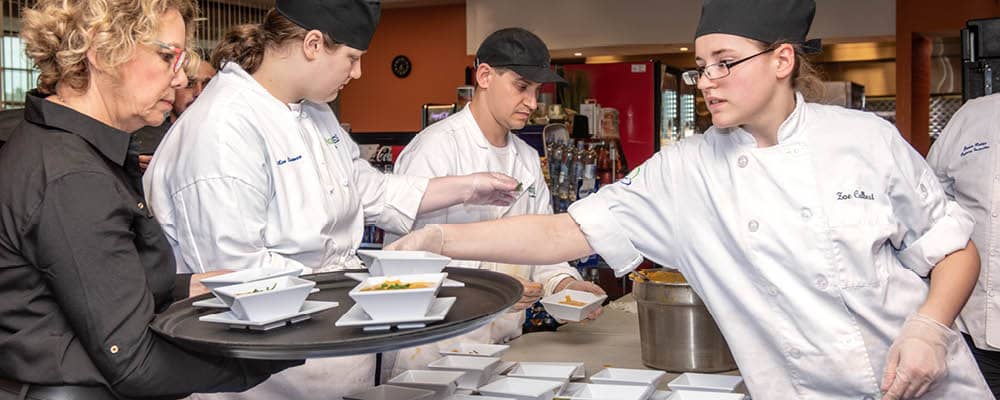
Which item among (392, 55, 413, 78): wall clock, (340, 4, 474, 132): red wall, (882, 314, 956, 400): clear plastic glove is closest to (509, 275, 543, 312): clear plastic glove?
(882, 314, 956, 400): clear plastic glove

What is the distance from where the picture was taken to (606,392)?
2068 mm

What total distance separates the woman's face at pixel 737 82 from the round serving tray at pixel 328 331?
0.58 m

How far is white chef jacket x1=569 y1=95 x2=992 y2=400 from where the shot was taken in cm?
186

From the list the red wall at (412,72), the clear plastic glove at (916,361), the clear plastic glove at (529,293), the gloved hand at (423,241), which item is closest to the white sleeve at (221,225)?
the gloved hand at (423,241)

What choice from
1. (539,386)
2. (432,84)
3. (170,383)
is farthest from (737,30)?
(432,84)

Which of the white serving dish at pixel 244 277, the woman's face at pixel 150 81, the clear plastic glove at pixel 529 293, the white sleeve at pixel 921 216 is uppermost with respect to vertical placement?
the woman's face at pixel 150 81

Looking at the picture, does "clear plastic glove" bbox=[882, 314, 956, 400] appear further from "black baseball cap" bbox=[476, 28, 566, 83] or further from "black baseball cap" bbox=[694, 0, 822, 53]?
"black baseball cap" bbox=[476, 28, 566, 83]

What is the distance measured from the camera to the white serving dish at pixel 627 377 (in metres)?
2.12

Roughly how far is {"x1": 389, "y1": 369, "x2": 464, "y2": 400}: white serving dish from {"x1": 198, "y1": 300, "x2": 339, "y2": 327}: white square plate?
48cm

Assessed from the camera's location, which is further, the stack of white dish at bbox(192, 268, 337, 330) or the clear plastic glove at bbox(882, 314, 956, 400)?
the clear plastic glove at bbox(882, 314, 956, 400)

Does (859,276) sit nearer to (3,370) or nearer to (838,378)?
(838,378)

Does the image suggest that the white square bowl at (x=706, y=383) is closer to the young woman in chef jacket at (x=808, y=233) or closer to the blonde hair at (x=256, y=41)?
the young woman in chef jacket at (x=808, y=233)

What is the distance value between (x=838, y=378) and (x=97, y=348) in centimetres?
139

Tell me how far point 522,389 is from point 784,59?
2.99ft
